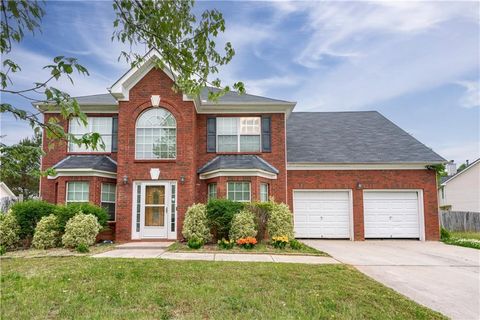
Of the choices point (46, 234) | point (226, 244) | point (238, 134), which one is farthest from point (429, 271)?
point (46, 234)

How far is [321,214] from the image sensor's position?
47.6 feet

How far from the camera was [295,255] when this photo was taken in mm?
9500

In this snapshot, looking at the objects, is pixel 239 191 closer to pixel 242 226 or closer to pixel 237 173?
pixel 237 173

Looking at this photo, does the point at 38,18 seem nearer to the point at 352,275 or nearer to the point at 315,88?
the point at 352,275

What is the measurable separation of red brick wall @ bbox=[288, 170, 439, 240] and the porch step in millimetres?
5978

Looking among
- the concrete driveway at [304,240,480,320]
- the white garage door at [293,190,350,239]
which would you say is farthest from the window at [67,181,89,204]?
the concrete driveway at [304,240,480,320]

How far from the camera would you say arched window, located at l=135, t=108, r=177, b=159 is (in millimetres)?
12930

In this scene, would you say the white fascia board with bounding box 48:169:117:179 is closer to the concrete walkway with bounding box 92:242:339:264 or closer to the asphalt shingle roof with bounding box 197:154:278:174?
the concrete walkway with bounding box 92:242:339:264

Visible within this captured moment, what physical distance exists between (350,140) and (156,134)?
9.79m

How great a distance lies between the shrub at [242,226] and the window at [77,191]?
6.31m

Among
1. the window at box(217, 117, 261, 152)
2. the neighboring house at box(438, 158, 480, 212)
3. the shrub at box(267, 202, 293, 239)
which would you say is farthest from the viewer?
the neighboring house at box(438, 158, 480, 212)

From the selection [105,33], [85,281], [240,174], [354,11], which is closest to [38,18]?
[105,33]

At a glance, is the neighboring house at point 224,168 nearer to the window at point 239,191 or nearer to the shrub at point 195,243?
the window at point 239,191

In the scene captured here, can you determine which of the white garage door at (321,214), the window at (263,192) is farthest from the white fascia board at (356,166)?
the window at (263,192)
